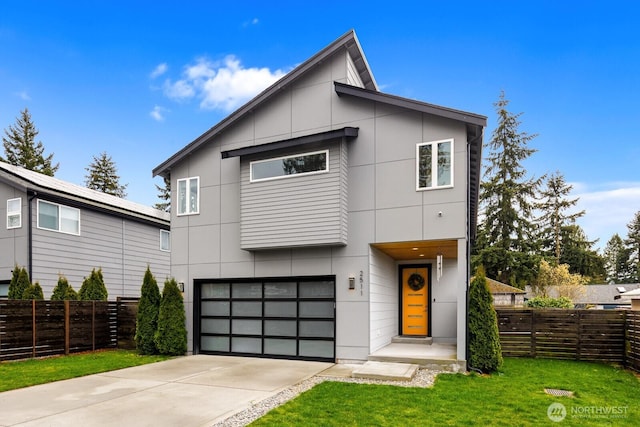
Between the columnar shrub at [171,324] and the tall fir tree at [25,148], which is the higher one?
the tall fir tree at [25,148]

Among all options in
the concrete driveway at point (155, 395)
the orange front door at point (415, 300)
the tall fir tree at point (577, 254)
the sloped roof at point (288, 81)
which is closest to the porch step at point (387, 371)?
the concrete driveway at point (155, 395)

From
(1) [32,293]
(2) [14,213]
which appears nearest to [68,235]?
(2) [14,213]

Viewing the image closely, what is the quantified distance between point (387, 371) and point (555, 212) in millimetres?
35716

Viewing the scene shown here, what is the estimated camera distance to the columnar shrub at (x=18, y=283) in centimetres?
1138

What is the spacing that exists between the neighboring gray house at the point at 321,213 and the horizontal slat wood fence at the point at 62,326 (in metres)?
2.60

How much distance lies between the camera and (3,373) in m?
8.02

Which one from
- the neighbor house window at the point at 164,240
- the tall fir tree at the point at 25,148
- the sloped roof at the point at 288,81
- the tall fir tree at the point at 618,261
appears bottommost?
the tall fir tree at the point at 618,261

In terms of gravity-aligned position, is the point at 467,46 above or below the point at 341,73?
above

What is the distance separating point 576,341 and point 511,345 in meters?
1.39

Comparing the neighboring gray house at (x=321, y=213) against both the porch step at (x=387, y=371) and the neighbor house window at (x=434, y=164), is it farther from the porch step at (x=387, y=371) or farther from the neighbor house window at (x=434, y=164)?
the porch step at (x=387, y=371)

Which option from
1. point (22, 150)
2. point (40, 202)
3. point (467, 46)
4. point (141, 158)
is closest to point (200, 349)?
point (40, 202)

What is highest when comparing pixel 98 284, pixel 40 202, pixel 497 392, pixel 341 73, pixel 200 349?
pixel 341 73

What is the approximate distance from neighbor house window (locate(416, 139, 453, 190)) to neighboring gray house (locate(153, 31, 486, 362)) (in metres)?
0.02

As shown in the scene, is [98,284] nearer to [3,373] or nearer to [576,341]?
[3,373]
